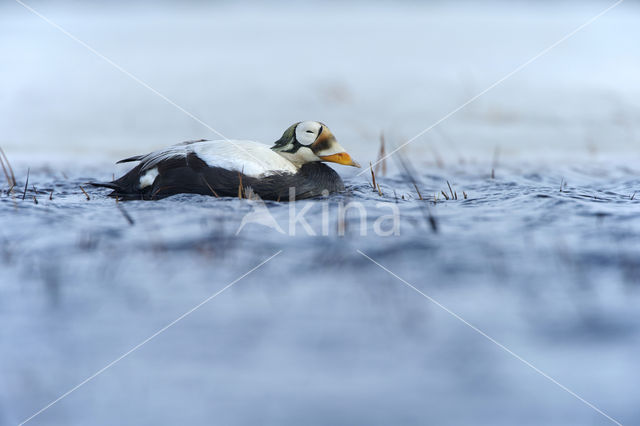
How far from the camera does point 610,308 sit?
8.63 ft

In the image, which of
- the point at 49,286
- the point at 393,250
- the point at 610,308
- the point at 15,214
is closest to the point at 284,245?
the point at 393,250

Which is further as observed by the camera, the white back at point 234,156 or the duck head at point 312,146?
the duck head at point 312,146

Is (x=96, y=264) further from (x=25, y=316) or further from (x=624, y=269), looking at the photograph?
(x=624, y=269)

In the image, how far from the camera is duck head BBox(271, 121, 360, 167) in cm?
501

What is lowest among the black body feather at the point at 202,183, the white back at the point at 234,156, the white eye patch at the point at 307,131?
the black body feather at the point at 202,183

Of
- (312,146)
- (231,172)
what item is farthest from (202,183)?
(312,146)

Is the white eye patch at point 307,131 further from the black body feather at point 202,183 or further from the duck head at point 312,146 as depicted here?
the black body feather at point 202,183

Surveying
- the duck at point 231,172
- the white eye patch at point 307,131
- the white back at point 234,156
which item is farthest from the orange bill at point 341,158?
the white back at point 234,156

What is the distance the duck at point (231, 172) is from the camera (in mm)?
4438

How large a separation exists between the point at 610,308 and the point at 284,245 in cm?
175

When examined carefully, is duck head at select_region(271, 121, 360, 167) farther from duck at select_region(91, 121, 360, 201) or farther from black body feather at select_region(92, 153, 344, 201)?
black body feather at select_region(92, 153, 344, 201)

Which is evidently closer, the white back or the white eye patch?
the white back

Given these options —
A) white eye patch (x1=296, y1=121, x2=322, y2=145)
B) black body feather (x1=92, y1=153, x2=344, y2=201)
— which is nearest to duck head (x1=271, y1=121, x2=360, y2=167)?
white eye patch (x1=296, y1=121, x2=322, y2=145)

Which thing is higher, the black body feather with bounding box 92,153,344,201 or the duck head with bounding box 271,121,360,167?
the duck head with bounding box 271,121,360,167
